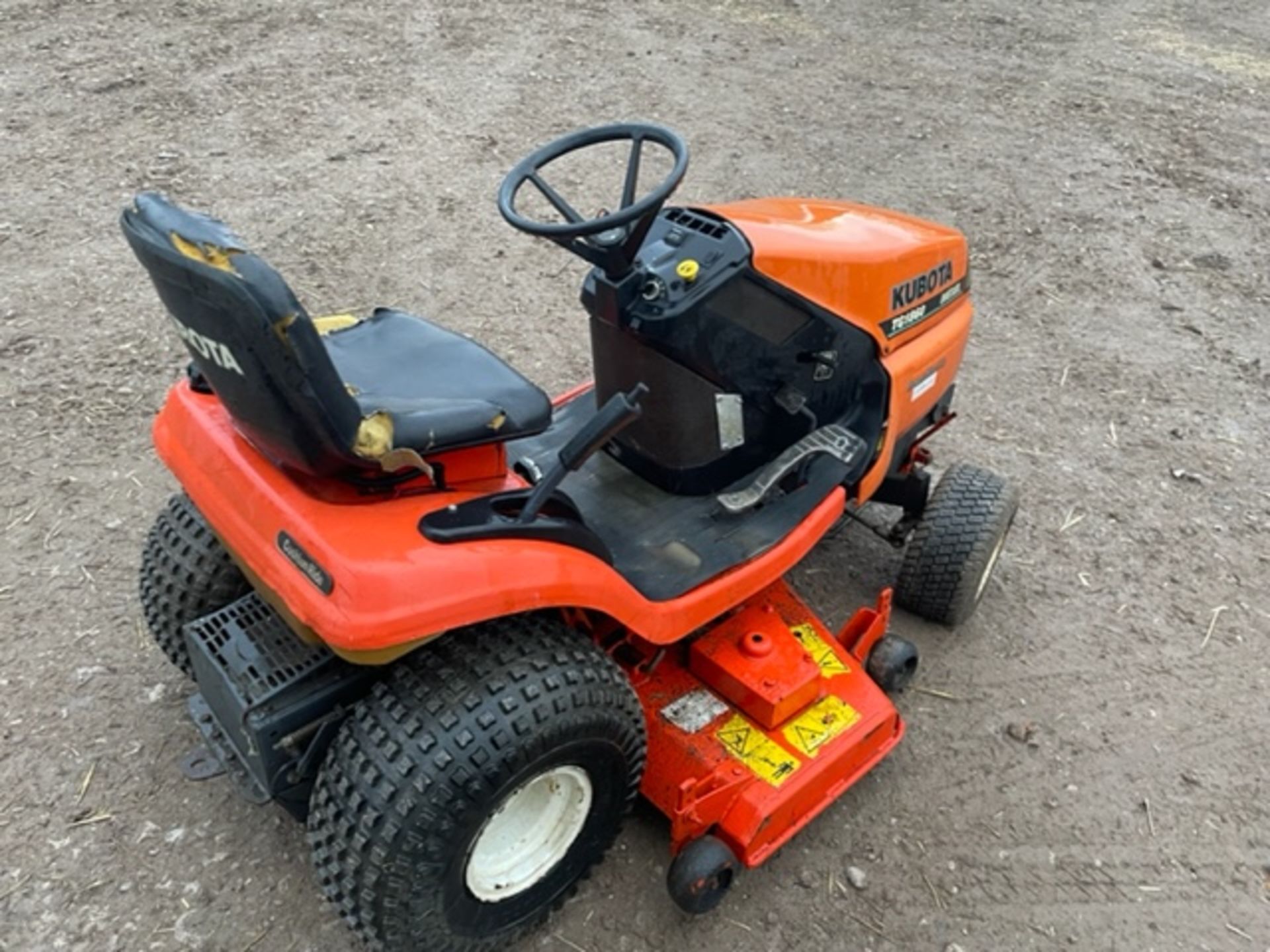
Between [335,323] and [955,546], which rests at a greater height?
[335,323]

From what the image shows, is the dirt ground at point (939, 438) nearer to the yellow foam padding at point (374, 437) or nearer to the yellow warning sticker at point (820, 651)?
the yellow warning sticker at point (820, 651)

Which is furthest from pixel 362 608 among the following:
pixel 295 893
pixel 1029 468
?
pixel 1029 468

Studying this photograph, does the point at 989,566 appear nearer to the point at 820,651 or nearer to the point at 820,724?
the point at 820,651

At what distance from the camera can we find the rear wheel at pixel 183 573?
2.51m

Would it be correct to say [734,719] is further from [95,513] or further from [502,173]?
[502,173]

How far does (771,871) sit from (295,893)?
1.10 metres

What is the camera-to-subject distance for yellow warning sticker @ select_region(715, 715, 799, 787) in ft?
8.07

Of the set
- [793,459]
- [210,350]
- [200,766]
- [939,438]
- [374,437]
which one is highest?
[210,350]

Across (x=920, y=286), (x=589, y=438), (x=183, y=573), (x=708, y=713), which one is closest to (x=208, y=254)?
(x=589, y=438)

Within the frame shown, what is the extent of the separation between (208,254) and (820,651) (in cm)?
175

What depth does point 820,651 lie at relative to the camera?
275 centimetres

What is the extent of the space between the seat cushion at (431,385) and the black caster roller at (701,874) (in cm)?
97

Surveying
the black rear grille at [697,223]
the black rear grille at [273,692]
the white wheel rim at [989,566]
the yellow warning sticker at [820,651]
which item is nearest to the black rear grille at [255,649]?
the black rear grille at [273,692]

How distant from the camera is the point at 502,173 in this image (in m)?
5.67
